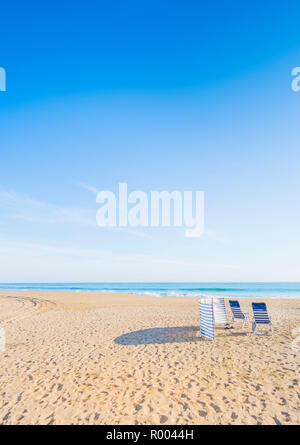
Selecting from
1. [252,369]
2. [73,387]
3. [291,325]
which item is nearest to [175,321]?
[291,325]

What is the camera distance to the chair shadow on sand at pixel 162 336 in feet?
24.4

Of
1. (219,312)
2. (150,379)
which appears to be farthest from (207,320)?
(150,379)

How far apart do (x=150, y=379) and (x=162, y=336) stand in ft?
10.7

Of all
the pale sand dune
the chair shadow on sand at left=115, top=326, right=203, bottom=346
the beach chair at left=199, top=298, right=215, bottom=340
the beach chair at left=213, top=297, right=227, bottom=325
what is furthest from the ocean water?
the pale sand dune

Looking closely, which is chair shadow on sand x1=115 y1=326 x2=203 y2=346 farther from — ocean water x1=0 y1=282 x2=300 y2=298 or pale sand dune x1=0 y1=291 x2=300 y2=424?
ocean water x1=0 y1=282 x2=300 y2=298

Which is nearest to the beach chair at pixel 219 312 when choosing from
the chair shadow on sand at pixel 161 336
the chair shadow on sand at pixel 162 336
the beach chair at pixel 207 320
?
the chair shadow on sand at pixel 162 336

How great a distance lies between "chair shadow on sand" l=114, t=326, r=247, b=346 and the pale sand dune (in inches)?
1.2

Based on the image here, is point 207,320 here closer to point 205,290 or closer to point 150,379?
point 150,379

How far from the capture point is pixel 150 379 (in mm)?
4832

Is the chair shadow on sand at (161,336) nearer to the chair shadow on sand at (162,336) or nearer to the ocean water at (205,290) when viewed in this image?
the chair shadow on sand at (162,336)
